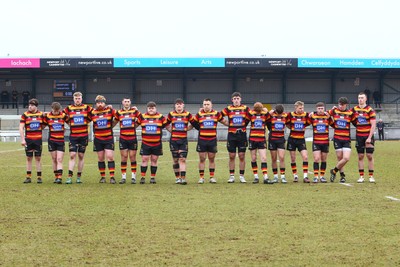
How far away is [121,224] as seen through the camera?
890 cm

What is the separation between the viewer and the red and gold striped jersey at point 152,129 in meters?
15.1

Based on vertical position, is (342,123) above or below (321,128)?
above

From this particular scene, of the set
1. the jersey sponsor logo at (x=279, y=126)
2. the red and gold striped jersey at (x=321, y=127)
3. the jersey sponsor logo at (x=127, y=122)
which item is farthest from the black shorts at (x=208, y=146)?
the red and gold striped jersey at (x=321, y=127)

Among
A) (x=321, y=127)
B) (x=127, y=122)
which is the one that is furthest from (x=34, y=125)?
(x=321, y=127)

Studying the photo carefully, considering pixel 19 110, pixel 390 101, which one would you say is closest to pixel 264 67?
pixel 390 101

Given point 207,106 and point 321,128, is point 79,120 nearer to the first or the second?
point 207,106

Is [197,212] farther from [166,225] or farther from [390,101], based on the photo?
[390,101]

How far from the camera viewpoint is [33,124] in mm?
15258

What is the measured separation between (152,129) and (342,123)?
4381 mm

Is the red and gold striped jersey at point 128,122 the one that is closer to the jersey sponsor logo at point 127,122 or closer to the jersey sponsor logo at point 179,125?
the jersey sponsor logo at point 127,122

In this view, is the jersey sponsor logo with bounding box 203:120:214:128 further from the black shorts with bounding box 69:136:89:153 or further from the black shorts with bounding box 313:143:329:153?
the black shorts with bounding box 69:136:89:153

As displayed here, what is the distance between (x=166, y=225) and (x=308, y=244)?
7.01 feet

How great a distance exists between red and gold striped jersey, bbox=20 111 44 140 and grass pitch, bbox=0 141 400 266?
130 cm

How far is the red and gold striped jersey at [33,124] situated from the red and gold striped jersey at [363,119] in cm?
719
